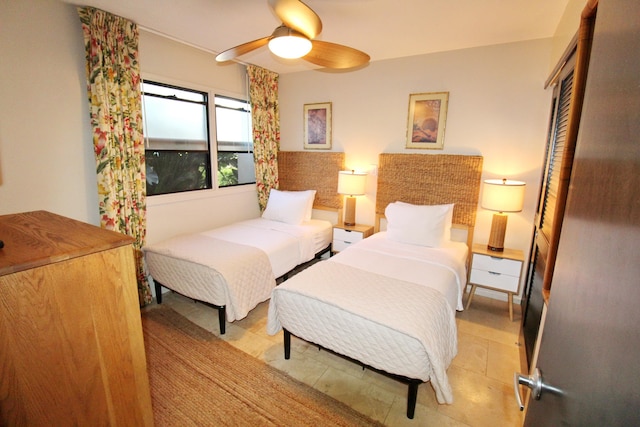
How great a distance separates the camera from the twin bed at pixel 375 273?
1.65 m

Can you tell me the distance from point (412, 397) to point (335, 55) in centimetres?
231

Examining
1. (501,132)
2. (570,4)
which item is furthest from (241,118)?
(570,4)

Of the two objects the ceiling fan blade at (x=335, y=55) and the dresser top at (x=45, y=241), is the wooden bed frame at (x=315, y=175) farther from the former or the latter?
the dresser top at (x=45, y=241)

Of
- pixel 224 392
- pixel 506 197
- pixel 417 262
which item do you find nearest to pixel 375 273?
pixel 417 262

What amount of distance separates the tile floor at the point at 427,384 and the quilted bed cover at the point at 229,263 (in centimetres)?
33

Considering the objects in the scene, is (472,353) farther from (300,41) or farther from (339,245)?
(300,41)

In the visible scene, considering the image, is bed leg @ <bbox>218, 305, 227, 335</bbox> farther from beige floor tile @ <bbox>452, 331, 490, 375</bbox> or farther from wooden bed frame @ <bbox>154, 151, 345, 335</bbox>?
beige floor tile @ <bbox>452, 331, 490, 375</bbox>

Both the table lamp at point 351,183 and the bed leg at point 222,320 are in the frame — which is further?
the table lamp at point 351,183

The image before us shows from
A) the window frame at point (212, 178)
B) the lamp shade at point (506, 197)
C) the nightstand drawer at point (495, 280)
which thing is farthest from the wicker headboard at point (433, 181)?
the window frame at point (212, 178)

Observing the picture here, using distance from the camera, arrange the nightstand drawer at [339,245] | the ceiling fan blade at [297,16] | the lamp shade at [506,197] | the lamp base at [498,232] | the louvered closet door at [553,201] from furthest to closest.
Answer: the nightstand drawer at [339,245]
the lamp base at [498,232]
the lamp shade at [506,197]
the ceiling fan blade at [297,16]
the louvered closet door at [553,201]

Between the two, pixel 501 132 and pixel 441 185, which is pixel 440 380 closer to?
pixel 441 185

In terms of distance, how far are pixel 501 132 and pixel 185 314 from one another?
3.58 m

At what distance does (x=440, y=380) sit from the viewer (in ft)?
5.08

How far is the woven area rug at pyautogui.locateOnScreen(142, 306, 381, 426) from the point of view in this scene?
1.70m
